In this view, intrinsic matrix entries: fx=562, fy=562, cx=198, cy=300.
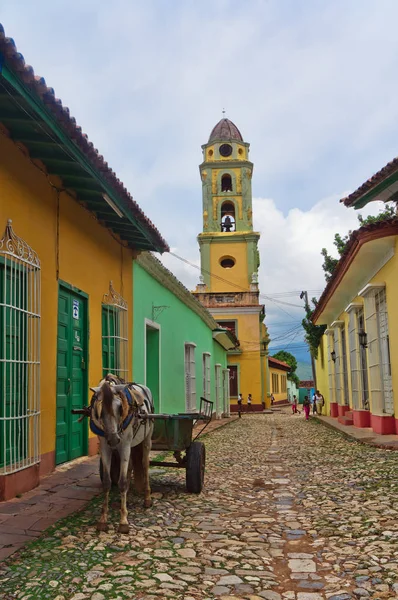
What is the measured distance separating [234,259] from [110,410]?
27.7 metres

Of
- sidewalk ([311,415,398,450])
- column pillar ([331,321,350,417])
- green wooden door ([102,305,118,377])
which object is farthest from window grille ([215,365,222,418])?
green wooden door ([102,305,118,377])

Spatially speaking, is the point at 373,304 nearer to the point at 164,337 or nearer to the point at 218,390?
the point at 164,337

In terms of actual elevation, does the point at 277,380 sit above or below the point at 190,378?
below

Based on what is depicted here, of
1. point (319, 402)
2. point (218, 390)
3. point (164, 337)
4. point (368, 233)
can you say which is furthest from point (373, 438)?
point (319, 402)

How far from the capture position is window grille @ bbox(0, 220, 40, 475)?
504cm

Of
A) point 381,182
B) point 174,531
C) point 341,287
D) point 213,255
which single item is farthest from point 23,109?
point 213,255

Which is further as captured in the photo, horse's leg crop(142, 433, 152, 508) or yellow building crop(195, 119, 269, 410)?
yellow building crop(195, 119, 269, 410)

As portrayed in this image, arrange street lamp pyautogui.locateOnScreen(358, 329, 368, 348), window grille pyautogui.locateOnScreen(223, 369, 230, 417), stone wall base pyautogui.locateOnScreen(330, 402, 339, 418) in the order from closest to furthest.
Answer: street lamp pyautogui.locateOnScreen(358, 329, 368, 348)
stone wall base pyautogui.locateOnScreen(330, 402, 339, 418)
window grille pyautogui.locateOnScreen(223, 369, 230, 417)

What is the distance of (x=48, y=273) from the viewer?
6289 mm

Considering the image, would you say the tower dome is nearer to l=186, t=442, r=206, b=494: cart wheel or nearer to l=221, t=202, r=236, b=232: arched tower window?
l=221, t=202, r=236, b=232: arched tower window

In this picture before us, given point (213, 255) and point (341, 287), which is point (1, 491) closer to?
point (341, 287)

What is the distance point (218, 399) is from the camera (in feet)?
74.8

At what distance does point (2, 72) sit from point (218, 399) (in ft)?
64.8

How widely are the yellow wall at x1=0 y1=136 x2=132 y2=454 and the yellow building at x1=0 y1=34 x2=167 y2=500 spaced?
12 millimetres
